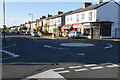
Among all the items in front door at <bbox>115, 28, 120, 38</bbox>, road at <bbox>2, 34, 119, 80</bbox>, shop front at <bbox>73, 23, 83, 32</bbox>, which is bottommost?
road at <bbox>2, 34, 119, 80</bbox>

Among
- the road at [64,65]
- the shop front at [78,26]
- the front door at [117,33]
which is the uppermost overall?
the shop front at [78,26]

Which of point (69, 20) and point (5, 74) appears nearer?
point (5, 74)

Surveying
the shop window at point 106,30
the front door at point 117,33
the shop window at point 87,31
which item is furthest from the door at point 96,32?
the front door at point 117,33

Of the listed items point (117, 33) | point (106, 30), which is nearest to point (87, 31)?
point (106, 30)

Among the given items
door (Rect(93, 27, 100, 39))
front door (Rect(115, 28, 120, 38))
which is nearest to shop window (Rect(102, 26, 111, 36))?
door (Rect(93, 27, 100, 39))

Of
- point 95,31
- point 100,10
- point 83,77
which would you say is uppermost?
point 100,10

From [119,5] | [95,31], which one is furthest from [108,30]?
[119,5]

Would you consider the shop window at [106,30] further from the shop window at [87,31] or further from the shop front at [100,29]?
the shop window at [87,31]

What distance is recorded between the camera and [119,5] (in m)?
35.7

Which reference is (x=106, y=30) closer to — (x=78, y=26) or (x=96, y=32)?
(x=96, y=32)

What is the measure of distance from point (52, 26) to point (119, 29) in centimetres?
2964

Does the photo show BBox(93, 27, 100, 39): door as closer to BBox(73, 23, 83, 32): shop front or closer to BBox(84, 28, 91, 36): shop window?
BBox(84, 28, 91, 36): shop window

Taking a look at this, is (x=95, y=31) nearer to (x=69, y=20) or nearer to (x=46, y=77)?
(x=69, y=20)

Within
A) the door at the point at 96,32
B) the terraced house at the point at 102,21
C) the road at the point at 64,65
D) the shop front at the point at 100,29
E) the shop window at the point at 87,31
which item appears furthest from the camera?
the shop window at the point at 87,31
